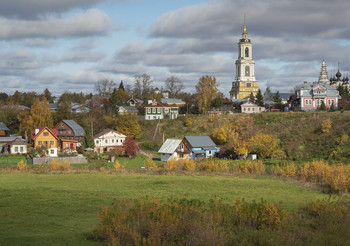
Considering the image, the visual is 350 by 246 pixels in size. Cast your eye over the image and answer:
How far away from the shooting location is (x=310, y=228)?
20.4m

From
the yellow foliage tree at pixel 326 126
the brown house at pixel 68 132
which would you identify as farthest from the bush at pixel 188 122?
the yellow foliage tree at pixel 326 126

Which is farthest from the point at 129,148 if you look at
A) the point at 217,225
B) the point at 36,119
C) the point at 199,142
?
the point at 217,225

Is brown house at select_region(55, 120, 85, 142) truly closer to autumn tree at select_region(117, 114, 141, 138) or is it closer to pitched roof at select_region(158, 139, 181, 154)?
autumn tree at select_region(117, 114, 141, 138)

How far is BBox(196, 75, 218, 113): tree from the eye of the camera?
8450 centimetres

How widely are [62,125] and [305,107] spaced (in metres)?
48.4

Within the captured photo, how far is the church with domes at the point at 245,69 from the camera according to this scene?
12071cm

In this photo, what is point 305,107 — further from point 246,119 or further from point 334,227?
point 334,227

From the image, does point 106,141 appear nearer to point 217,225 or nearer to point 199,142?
point 199,142

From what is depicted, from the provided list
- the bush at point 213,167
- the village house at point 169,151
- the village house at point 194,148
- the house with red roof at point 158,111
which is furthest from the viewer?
the house with red roof at point 158,111

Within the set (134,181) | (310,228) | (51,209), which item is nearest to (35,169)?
(134,181)

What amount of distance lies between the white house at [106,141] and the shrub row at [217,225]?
4565 centimetres

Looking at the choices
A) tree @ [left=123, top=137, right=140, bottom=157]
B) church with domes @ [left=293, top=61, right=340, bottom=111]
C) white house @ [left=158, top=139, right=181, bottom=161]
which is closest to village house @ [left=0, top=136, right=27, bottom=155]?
tree @ [left=123, top=137, right=140, bottom=157]

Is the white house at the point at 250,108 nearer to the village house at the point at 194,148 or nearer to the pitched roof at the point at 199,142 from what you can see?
the village house at the point at 194,148

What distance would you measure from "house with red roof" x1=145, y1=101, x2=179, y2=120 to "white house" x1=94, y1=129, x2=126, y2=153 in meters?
18.5
